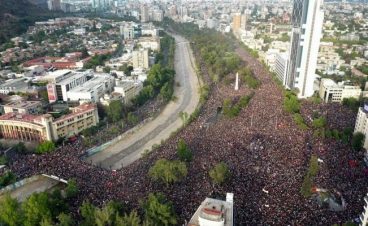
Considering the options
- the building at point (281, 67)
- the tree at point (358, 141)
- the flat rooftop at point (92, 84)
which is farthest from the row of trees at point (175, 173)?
the building at point (281, 67)

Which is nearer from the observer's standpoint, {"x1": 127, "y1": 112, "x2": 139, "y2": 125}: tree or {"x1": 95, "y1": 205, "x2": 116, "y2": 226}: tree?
{"x1": 95, "y1": 205, "x2": 116, "y2": 226}: tree

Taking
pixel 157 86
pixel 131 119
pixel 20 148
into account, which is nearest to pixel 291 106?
pixel 131 119

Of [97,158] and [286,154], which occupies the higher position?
[286,154]

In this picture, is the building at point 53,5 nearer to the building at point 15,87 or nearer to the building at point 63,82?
the building at point 15,87

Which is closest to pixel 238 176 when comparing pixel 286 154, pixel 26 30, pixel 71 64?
pixel 286 154

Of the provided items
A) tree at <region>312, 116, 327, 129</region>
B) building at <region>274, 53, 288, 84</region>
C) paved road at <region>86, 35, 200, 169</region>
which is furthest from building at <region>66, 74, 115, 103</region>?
building at <region>274, 53, 288, 84</region>

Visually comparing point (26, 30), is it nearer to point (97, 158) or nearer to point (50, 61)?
point (50, 61)

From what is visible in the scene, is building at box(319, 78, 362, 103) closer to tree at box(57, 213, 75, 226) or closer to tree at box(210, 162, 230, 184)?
tree at box(210, 162, 230, 184)
